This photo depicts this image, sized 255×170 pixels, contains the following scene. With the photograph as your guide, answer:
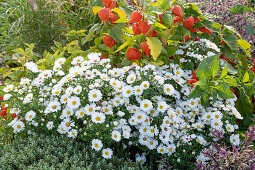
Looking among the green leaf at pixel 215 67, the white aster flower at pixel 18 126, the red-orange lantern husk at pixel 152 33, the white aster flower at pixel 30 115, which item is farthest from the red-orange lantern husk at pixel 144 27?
the white aster flower at pixel 18 126

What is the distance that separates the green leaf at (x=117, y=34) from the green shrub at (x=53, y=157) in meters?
0.94

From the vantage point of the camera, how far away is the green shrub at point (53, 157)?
1754 millimetres

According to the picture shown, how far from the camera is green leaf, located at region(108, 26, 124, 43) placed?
2340 mm

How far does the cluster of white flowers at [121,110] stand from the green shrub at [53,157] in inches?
3.0

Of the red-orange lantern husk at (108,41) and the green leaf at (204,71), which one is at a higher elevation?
the green leaf at (204,71)

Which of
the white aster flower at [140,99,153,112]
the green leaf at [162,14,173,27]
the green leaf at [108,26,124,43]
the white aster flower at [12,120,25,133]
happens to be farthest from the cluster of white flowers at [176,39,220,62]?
the white aster flower at [12,120,25,133]

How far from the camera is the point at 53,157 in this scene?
1815 millimetres

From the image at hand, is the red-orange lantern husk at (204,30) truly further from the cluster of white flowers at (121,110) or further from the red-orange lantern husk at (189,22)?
the cluster of white flowers at (121,110)

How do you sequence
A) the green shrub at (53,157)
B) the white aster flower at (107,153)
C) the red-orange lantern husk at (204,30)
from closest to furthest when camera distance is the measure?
the green shrub at (53,157)
the white aster flower at (107,153)
the red-orange lantern husk at (204,30)

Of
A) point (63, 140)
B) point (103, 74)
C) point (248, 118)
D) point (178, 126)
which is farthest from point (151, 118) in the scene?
point (248, 118)

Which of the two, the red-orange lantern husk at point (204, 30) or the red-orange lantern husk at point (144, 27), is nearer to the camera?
the red-orange lantern husk at point (144, 27)

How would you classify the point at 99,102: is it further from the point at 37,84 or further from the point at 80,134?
the point at 37,84

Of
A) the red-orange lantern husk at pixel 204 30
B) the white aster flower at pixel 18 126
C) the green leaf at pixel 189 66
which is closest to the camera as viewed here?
the white aster flower at pixel 18 126

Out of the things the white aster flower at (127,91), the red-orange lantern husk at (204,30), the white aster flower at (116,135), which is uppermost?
the red-orange lantern husk at (204,30)
